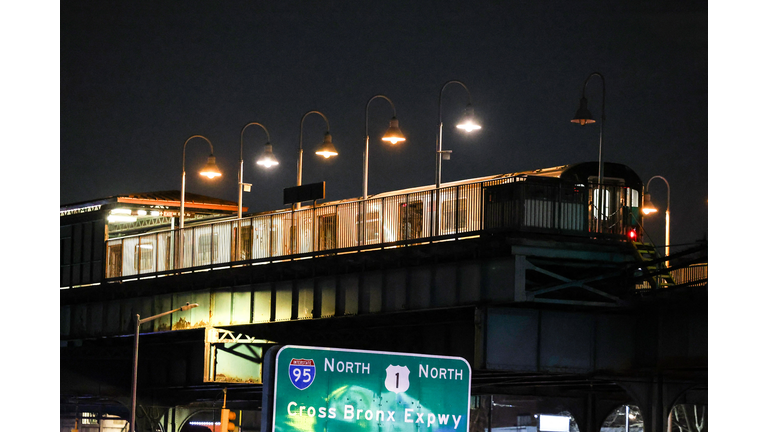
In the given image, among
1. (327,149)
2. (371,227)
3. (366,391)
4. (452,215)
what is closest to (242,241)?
(327,149)

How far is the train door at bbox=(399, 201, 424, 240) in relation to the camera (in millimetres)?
37188

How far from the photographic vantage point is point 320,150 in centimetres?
4444

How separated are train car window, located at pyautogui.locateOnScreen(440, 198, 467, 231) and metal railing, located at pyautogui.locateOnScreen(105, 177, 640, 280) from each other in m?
0.03

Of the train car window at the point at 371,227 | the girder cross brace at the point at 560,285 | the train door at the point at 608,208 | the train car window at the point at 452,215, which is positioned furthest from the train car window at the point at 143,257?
the train door at the point at 608,208

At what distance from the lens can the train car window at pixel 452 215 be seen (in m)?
35.5

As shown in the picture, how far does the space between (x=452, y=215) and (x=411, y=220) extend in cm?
182

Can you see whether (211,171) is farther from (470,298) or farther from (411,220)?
(470,298)

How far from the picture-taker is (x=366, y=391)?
13992 millimetres

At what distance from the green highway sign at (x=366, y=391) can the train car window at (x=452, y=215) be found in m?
20.9

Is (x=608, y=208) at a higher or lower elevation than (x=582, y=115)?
lower

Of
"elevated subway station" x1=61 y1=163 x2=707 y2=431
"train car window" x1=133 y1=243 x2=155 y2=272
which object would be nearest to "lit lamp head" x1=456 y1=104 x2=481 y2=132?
"elevated subway station" x1=61 y1=163 x2=707 y2=431

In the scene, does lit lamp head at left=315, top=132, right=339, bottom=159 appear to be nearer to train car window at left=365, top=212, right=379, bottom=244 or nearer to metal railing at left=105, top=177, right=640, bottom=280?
metal railing at left=105, top=177, right=640, bottom=280
